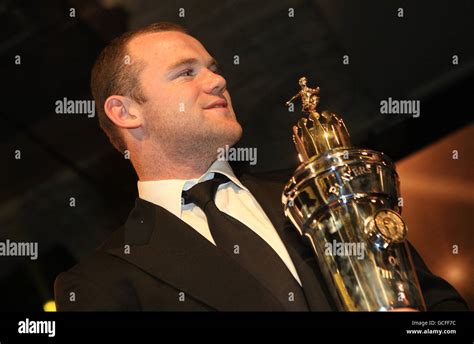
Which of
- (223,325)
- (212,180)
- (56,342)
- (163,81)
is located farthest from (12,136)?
(223,325)

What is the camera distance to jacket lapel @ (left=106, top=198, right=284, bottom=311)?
1240mm

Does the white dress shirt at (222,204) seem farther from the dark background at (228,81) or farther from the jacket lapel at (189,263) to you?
the dark background at (228,81)

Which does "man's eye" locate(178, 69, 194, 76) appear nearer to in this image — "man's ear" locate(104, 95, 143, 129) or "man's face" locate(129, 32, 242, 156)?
"man's face" locate(129, 32, 242, 156)

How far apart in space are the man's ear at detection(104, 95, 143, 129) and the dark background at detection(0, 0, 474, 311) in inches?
12.2

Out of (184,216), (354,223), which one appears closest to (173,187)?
(184,216)

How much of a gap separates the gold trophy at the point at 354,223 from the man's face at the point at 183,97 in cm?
33

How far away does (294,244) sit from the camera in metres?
1.37

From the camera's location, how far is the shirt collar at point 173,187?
4.89 feet

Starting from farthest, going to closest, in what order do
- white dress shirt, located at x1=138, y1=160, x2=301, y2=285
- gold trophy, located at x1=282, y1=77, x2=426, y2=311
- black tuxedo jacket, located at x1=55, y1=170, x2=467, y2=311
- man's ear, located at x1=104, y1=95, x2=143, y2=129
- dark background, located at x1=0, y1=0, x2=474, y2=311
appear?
dark background, located at x1=0, y1=0, x2=474, y2=311 < man's ear, located at x1=104, y1=95, x2=143, y2=129 < white dress shirt, located at x1=138, y1=160, x2=301, y2=285 < black tuxedo jacket, located at x1=55, y1=170, x2=467, y2=311 < gold trophy, located at x1=282, y1=77, x2=426, y2=311

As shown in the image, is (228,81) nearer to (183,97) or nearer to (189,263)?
(183,97)

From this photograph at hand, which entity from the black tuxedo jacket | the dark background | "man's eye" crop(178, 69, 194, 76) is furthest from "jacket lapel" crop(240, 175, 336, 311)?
the dark background

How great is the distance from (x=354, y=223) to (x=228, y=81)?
103cm

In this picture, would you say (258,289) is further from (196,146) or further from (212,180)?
(196,146)

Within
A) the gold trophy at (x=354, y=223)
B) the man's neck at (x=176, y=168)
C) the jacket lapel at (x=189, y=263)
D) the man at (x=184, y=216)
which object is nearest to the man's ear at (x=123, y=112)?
the man at (x=184, y=216)
